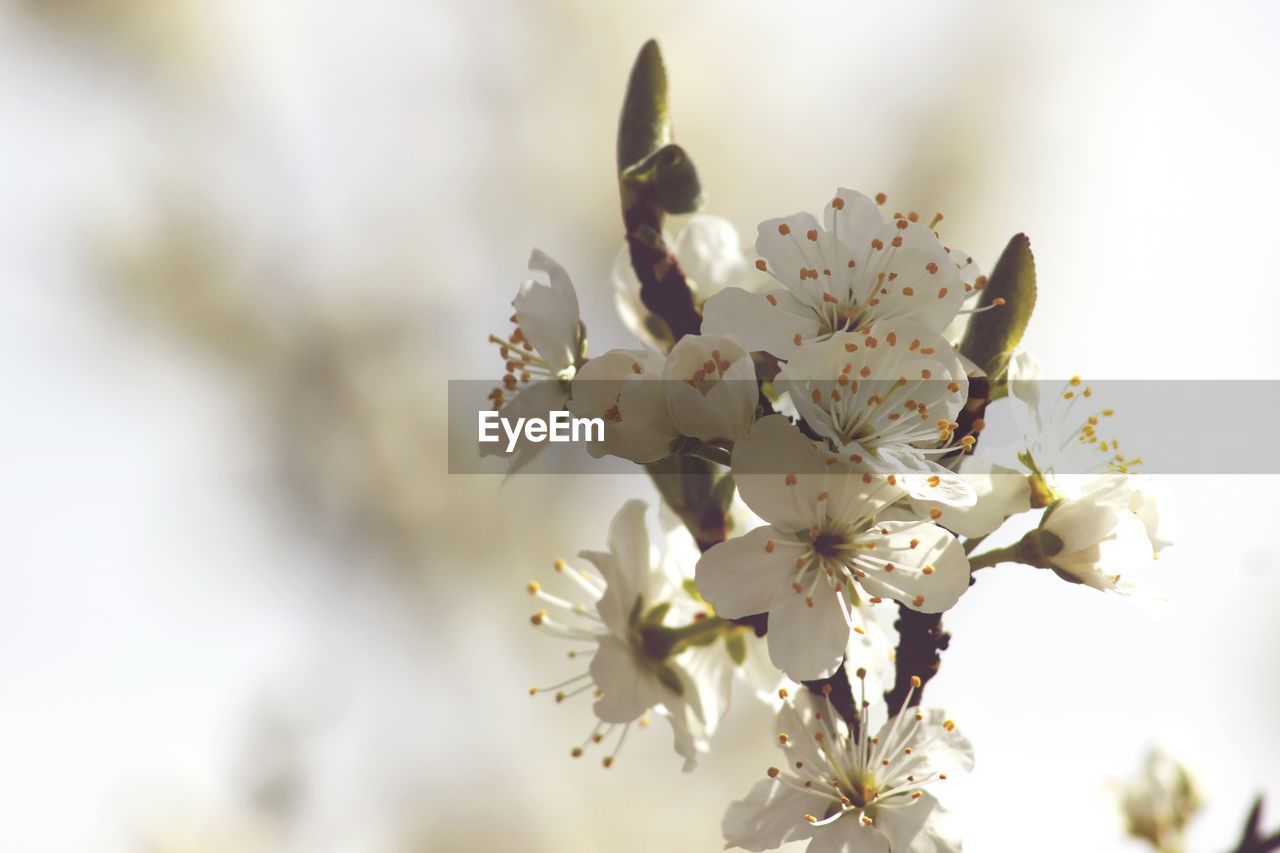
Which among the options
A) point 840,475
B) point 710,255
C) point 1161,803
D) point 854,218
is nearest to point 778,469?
point 840,475

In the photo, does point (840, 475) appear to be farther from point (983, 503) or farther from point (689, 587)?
point (689, 587)

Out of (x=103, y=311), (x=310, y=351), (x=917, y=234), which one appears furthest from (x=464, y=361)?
(x=917, y=234)

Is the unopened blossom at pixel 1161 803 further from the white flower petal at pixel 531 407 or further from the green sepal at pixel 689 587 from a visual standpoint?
the white flower petal at pixel 531 407

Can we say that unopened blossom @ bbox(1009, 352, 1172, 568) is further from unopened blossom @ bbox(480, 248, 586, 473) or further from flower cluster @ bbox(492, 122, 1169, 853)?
unopened blossom @ bbox(480, 248, 586, 473)

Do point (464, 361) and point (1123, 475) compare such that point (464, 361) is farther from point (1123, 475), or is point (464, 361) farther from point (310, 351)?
point (1123, 475)

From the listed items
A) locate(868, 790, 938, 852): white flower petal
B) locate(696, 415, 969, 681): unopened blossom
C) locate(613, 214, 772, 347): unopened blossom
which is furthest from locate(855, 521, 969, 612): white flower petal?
locate(613, 214, 772, 347): unopened blossom

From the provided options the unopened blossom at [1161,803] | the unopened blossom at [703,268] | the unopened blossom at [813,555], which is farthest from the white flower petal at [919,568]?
the unopened blossom at [1161,803]
